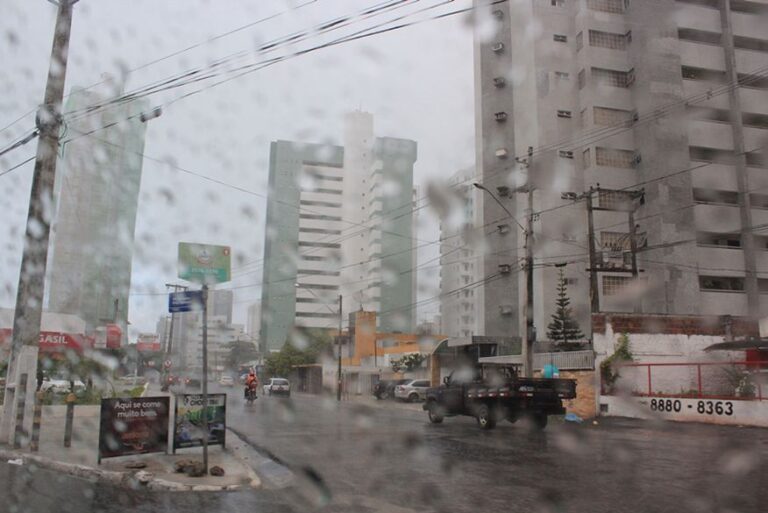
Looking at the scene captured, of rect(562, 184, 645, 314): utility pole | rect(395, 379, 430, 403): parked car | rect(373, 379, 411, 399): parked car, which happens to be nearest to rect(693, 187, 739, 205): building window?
rect(562, 184, 645, 314): utility pole

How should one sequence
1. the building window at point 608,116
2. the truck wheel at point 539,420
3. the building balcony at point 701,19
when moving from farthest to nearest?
the building balcony at point 701,19, the building window at point 608,116, the truck wheel at point 539,420

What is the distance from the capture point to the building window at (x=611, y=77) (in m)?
31.5

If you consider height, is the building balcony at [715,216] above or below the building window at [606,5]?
below

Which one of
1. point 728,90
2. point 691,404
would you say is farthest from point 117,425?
point 728,90

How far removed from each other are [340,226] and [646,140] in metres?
14.9

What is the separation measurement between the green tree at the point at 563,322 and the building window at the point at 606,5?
47.7 ft

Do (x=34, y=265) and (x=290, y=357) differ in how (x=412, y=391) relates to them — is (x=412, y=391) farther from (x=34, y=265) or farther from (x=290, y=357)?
(x=290, y=357)

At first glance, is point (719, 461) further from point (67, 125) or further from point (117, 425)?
point (67, 125)

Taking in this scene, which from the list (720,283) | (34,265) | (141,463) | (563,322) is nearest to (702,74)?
(720,283)

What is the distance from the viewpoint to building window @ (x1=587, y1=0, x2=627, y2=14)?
106ft

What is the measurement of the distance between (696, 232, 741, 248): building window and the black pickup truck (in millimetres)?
20345

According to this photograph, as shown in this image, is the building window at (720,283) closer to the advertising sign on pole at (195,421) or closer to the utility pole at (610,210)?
the utility pole at (610,210)

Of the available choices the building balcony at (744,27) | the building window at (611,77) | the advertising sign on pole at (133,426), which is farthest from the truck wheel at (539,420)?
the building window at (611,77)

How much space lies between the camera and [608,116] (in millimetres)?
28844
